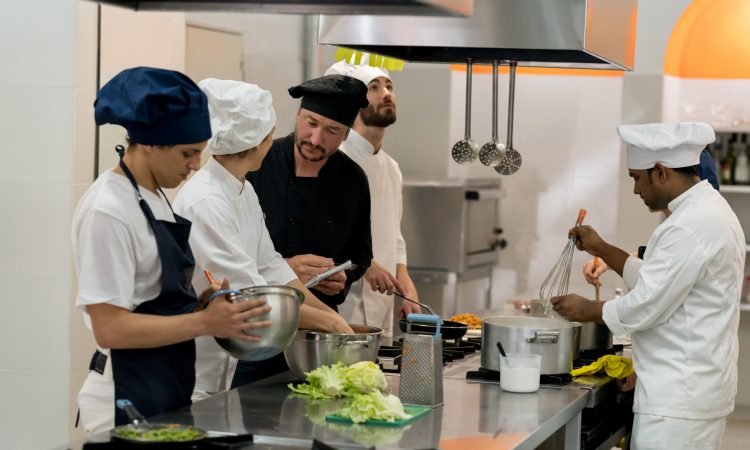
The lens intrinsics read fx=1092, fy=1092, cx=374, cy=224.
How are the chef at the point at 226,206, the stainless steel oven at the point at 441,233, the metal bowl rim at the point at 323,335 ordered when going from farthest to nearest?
the stainless steel oven at the point at 441,233 < the chef at the point at 226,206 < the metal bowl rim at the point at 323,335

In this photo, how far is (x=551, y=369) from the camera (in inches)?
131

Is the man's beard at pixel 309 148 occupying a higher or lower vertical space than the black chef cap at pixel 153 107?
lower

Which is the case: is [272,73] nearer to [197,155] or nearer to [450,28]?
[450,28]

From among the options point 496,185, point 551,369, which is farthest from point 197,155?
point 496,185

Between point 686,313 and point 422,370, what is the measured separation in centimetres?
95

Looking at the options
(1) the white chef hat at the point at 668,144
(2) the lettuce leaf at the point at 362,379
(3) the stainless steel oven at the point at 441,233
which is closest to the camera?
(2) the lettuce leaf at the point at 362,379

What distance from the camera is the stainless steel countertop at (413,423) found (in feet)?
8.04

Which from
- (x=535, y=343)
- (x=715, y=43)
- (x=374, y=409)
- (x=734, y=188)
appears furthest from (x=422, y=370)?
(x=715, y=43)

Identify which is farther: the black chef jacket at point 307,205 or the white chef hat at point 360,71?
the white chef hat at point 360,71

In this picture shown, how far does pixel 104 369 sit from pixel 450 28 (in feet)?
4.68

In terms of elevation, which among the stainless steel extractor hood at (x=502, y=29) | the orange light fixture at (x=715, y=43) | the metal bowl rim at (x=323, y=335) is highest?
the orange light fixture at (x=715, y=43)

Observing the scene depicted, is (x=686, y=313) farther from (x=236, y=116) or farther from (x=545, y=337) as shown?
(x=236, y=116)

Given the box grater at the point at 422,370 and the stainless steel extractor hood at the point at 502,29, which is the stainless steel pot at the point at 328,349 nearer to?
the box grater at the point at 422,370

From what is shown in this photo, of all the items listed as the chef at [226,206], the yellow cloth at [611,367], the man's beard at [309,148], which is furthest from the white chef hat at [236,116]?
the yellow cloth at [611,367]
